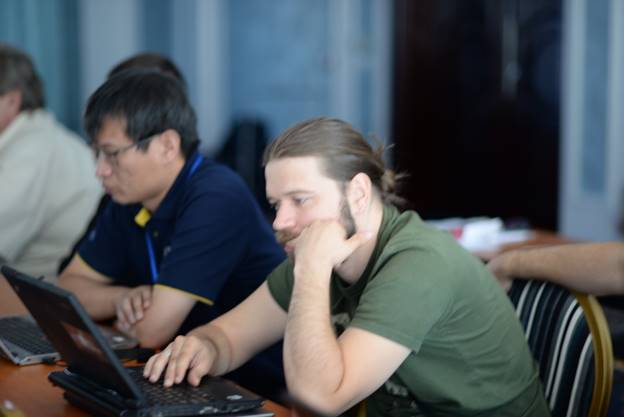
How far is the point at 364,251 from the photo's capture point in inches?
72.6

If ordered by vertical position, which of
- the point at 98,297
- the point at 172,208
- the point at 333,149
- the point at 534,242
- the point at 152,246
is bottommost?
the point at 534,242

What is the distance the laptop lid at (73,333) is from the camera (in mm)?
1513

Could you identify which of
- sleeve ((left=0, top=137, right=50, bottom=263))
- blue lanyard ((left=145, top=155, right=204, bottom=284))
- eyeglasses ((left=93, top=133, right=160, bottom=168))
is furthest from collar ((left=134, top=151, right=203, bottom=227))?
sleeve ((left=0, top=137, right=50, bottom=263))

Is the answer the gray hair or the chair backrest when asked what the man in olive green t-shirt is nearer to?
the chair backrest

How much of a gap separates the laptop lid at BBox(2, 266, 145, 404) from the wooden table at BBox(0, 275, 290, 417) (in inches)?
2.4

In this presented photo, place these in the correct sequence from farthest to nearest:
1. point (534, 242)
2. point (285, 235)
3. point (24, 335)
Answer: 1. point (534, 242)
2. point (24, 335)
3. point (285, 235)

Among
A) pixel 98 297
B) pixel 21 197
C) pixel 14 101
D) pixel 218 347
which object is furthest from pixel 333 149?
pixel 14 101

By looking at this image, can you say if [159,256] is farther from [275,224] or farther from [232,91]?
[232,91]

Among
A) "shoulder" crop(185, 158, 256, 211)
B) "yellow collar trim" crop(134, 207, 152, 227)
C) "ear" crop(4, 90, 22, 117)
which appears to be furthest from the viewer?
"ear" crop(4, 90, 22, 117)

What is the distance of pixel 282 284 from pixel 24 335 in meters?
0.56

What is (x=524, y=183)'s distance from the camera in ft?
20.9

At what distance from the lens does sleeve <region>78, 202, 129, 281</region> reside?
2639mm

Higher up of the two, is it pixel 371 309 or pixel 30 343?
pixel 371 309

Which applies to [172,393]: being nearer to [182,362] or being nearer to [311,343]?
[182,362]
